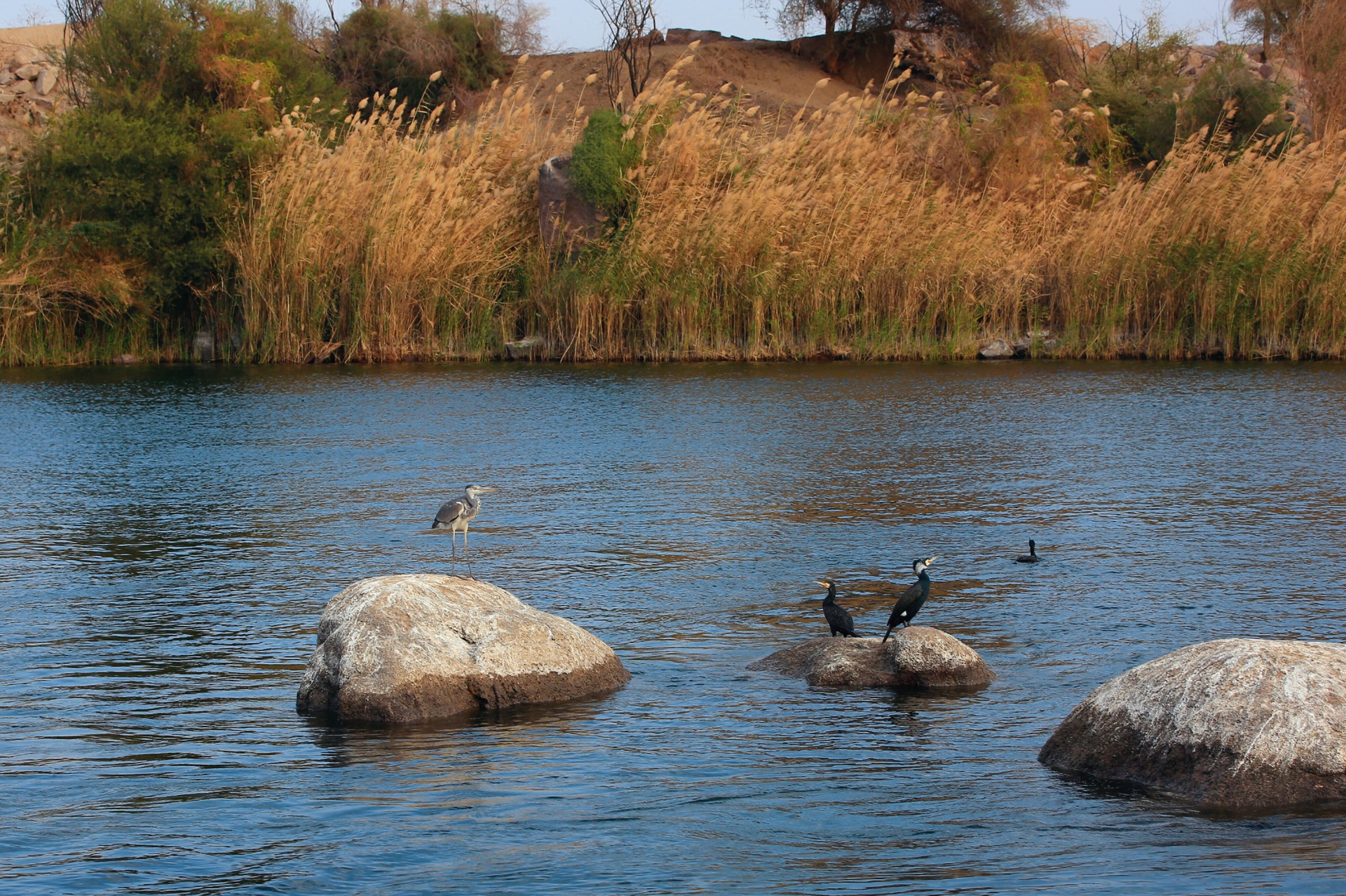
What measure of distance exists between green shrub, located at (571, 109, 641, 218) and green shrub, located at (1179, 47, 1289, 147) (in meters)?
14.2

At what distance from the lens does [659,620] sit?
818cm

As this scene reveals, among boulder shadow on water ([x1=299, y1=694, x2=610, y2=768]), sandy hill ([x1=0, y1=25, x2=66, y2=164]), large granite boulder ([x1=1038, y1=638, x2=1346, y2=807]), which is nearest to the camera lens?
large granite boulder ([x1=1038, y1=638, x2=1346, y2=807])

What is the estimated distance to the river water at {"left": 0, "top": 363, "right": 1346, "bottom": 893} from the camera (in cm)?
497

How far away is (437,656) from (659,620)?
1.86 metres

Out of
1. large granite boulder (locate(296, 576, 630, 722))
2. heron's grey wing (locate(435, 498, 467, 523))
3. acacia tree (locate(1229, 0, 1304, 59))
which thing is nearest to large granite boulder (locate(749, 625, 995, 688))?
large granite boulder (locate(296, 576, 630, 722))

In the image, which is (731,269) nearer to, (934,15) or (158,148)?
(158,148)

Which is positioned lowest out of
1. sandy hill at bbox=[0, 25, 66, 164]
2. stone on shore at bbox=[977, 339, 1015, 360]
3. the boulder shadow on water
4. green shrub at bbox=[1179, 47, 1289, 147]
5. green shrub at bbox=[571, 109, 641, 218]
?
the boulder shadow on water

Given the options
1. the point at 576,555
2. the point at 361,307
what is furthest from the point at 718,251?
the point at 576,555

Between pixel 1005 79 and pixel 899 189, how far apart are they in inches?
328

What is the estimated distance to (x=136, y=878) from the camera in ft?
15.6

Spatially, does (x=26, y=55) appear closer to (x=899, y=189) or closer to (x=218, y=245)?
(x=218, y=245)

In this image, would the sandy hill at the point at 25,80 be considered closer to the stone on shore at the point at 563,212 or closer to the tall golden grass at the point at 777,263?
the tall golden grass at the point at 777,263

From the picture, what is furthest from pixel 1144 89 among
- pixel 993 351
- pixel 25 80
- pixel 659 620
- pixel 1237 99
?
pixel 25 80

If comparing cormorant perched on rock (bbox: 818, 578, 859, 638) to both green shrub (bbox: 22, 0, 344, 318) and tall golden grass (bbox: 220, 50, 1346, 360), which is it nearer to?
tall golden grass (bbox: 220, 50, 1346, 360)
